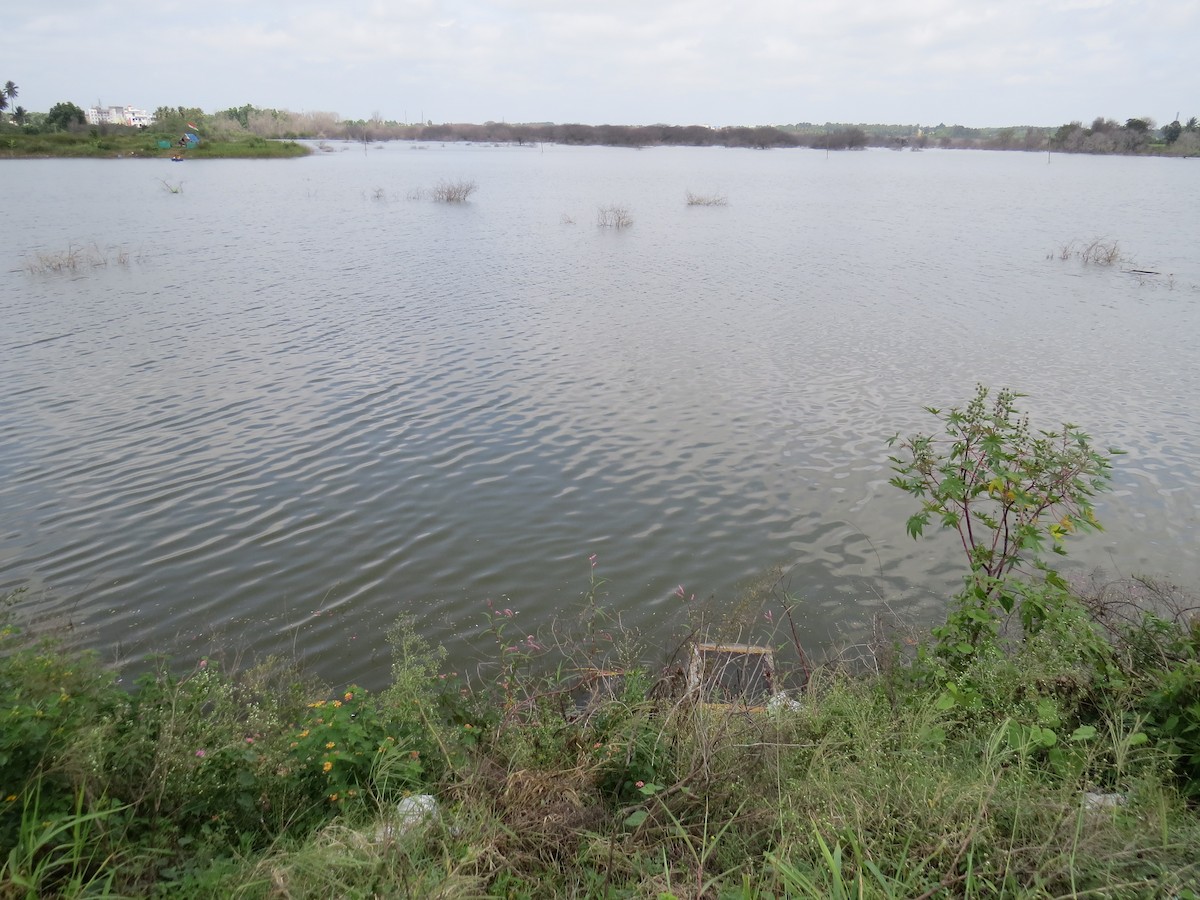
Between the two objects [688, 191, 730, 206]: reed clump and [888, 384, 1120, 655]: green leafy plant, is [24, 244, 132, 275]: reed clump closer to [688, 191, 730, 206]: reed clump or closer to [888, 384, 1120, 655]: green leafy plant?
A: [888, 384, 1120, 655]: green leafy plant

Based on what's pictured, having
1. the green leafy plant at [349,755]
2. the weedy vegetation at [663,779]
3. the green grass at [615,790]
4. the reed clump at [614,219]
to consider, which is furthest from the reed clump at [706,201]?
the green leafy plant at [349,755]

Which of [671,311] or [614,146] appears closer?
[671,311]

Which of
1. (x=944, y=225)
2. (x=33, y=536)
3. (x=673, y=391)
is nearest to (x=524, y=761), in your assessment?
(x=33, y=536)

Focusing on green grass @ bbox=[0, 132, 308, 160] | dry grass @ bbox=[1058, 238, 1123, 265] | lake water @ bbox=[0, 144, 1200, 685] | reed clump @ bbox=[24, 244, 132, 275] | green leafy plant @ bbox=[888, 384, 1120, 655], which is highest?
green grass @ bbox=[0, 132, 308, 160]

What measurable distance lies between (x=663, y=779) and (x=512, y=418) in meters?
8.35

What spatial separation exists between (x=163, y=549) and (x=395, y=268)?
1685 centimetres

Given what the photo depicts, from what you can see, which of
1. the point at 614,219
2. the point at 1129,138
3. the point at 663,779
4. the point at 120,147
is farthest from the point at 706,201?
the point at 1129,138

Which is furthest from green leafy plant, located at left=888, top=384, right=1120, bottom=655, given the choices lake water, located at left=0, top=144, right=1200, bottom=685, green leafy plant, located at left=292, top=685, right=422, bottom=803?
green leafy plant, located at left=292, top=685, right=422, bottom=803

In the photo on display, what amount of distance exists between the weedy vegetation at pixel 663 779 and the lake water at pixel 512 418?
2108 millimetres

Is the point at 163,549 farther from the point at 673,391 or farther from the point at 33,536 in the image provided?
the point at 673,391

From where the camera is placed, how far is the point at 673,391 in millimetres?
12875

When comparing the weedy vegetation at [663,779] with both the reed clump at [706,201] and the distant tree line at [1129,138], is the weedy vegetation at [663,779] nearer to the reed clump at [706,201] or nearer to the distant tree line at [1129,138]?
the reed clump at [706,201]

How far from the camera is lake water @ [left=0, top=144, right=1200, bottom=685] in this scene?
7.29m

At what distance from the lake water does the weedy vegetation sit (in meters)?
2.11
